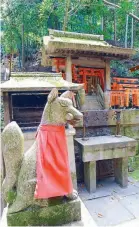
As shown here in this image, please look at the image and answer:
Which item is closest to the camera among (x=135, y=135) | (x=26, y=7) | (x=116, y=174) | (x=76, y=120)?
(x=76, y=120)

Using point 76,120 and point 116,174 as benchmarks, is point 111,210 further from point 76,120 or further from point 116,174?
point 76,120

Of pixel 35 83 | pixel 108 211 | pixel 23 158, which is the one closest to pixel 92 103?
pixel 35 83

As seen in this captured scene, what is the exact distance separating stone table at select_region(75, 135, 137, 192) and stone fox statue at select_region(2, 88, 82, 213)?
10.8 feet

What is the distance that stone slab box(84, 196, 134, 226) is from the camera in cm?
448

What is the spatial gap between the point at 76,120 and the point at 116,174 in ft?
15.7

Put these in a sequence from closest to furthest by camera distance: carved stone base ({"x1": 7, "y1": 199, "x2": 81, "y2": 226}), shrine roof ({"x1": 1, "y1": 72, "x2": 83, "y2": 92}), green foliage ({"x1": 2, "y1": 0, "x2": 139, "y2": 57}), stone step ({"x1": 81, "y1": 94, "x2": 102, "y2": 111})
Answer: carved stone base ({"x1": 7, "y1": 199, "x2": 81, "y2": 226}) → shrine roof ({"x1": 1, "y1": 72, "x2": 83, "y2": 92}) → stone step ({"x1": 81, "y1": 94, "x2": 102, "y2": 111}) → green foliage ({"x1": 2, "y1": 0, "x2": 139, "y2": 57})

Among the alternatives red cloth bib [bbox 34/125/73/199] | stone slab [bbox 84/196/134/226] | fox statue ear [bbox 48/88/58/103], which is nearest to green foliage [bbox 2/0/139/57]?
stone slab [bbox 84/196/134/226]

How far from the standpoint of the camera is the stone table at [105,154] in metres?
5.65

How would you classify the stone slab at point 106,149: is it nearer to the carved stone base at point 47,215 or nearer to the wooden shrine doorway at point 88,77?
the carved stone base at point 47,215

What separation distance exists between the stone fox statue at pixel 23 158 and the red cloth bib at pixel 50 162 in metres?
0.12

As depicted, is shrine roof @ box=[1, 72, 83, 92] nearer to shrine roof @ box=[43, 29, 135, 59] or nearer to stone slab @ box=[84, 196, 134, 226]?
shrine roof @ box=[43, 29, 135, 59]

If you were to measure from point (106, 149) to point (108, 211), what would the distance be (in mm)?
1679

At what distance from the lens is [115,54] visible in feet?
27.1

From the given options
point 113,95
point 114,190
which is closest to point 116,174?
point 114,190
